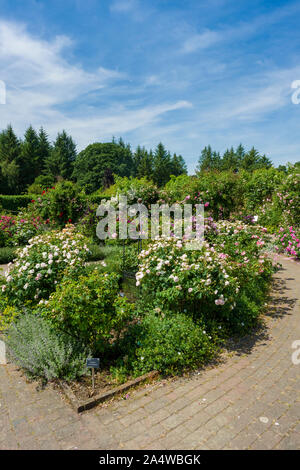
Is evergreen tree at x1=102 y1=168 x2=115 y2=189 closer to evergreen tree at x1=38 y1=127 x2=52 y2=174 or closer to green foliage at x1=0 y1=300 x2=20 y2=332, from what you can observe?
evergreen tree at x1=38 y1=127 x2=52 y2=174

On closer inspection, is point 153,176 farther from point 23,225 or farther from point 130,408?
point 130,408

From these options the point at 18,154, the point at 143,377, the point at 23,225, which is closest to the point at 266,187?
the point at 23,225

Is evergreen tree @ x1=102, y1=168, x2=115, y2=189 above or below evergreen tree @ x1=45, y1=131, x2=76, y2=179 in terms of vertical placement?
below

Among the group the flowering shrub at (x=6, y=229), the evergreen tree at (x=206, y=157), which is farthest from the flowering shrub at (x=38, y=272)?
the evergreen tree at (x=206, y=157)

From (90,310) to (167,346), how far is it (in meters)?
1.07

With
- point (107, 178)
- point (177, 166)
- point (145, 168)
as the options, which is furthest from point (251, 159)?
point (107, 178)

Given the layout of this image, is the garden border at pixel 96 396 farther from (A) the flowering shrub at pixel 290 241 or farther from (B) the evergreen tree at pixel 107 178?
(B) the evergreen tree at pixel 107 178

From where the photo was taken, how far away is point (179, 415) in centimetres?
273

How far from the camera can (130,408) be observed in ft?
9.32

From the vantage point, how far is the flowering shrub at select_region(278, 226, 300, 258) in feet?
30.2

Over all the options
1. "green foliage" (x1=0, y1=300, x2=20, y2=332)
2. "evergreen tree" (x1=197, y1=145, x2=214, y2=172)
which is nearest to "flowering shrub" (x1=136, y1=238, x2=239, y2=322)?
"green foliage" (x1=0, y1=300, x2=20, y2=332)

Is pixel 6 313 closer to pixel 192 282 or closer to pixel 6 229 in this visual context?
pixel 192 282

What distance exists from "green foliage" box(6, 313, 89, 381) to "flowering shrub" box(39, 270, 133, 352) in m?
0.18

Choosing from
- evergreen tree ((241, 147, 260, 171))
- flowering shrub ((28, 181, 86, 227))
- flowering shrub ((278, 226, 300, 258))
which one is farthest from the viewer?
evergreen tree ((241, 147, 260, 171))
